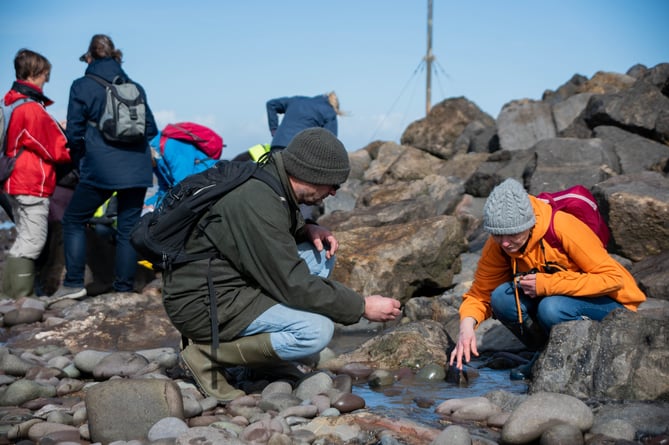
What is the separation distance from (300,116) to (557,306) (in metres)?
4.40

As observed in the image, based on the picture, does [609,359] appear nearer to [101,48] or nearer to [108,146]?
[108,146]

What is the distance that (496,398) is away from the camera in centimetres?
415

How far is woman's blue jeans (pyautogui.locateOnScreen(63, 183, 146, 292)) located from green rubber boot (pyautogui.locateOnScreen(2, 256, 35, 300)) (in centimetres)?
39

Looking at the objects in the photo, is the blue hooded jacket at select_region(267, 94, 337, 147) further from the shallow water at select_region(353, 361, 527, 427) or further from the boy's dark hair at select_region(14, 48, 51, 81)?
the shallow water at select_region(353, 361, 527, 427)

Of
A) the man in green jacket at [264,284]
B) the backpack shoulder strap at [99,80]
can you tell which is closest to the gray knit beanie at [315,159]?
the man in green jacket at [264,284]

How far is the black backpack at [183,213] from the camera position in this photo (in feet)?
13.0

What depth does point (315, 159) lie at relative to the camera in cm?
403

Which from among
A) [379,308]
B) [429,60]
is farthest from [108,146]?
[429,60]

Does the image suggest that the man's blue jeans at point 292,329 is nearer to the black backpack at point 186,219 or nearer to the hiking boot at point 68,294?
the black backpack at point 186,219

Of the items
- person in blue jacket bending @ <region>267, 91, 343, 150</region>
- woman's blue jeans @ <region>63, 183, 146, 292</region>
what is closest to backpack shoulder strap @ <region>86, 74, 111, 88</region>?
woman's blue jeans @ <region>63, 183, 146, 292</region>

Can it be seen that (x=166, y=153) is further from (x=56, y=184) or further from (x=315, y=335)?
(x=315, y=335)

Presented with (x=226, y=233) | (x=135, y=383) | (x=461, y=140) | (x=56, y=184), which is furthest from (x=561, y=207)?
(x=461, y=140)

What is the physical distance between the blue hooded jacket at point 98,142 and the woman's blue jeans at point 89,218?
18 centimetres

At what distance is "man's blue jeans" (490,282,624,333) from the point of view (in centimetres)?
449
